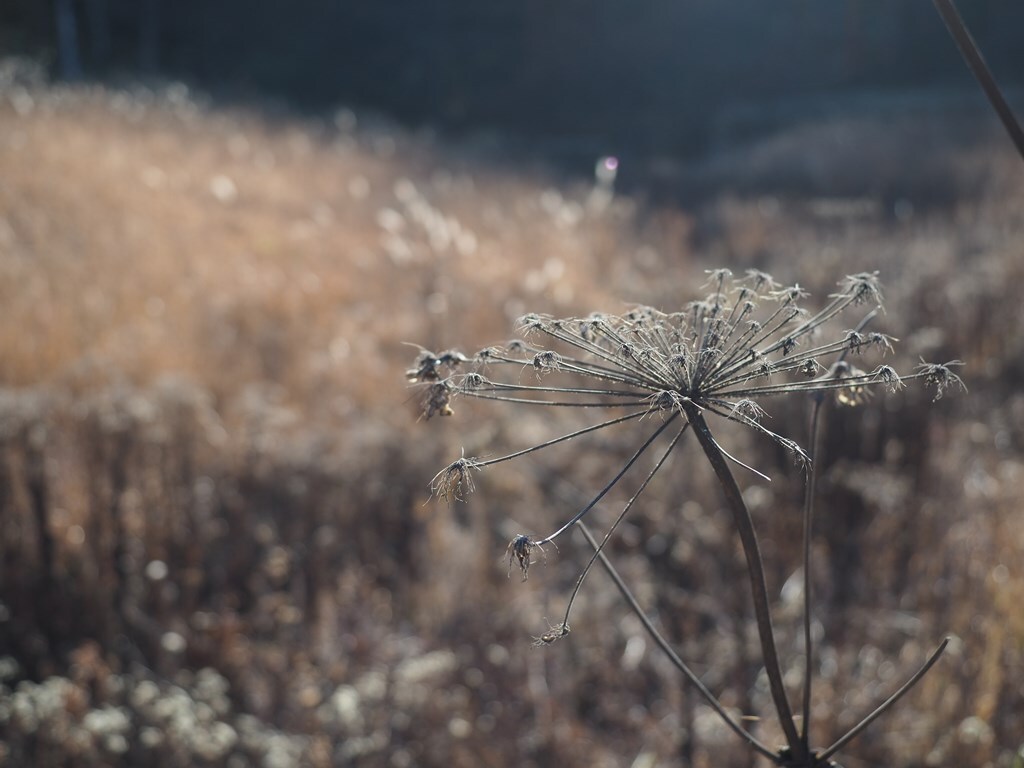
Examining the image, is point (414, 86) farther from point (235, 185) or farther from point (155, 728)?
point (155, 728)

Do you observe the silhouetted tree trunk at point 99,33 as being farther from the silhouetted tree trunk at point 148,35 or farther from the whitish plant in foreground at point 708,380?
the whitish plant in foreground at point 708,380

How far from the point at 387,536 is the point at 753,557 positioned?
3.82m

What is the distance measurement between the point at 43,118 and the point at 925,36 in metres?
24.1

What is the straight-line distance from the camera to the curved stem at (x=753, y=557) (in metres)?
0.80

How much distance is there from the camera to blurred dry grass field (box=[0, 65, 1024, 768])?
10.4 ft

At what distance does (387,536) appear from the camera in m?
4.51

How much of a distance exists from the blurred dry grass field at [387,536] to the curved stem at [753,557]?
1791 mm

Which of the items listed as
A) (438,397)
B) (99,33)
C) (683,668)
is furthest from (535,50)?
(683,668)

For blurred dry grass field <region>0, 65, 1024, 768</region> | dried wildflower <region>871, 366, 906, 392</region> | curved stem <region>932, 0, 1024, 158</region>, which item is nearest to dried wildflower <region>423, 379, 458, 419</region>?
dried wildflower <region>871, 366, 906, 392</region>

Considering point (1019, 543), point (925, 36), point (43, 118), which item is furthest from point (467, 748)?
point (925, 36)

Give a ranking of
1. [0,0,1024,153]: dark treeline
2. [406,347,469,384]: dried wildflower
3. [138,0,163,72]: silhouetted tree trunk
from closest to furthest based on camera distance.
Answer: [406,347,469,384]: dried wildflower, [138,0,163,72]: silhouetted tree trunk, [0,0,1024,153]: dark treeline

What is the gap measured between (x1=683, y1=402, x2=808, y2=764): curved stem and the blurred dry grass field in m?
1.79

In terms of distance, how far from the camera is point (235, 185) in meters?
10.1

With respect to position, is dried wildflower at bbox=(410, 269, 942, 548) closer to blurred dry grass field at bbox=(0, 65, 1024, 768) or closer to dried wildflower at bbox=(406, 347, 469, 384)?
dried wildflower at bbox=(406, 347, 469, 384)
